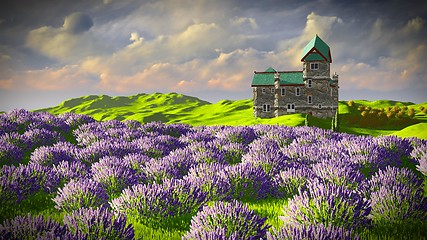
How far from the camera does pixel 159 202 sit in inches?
183

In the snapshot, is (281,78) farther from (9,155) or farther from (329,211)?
(329,211)

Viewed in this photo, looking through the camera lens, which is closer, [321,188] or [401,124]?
[321,188]

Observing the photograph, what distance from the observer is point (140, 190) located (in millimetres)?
4816

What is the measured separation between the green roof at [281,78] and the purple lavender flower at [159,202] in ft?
164

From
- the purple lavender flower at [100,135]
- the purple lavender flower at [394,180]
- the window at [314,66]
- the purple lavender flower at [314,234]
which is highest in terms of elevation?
the window at [314,66]

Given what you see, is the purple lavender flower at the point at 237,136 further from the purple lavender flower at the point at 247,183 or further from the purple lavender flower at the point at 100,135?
the purple lavender flower at the point at 247,183

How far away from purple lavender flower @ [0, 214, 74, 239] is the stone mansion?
168 ft

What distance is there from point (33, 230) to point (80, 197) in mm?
1805

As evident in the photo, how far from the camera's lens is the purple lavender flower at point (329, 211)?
395 centimetres

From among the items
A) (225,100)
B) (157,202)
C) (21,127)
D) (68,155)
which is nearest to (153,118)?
(225,100)

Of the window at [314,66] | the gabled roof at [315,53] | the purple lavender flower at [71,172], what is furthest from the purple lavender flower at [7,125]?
the window at [314,66]

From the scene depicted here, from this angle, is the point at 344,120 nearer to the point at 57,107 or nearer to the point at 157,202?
the point at 157,202

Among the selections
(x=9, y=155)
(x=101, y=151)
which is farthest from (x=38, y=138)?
(x=101, y=151)

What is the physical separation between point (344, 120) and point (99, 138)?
141 feet
